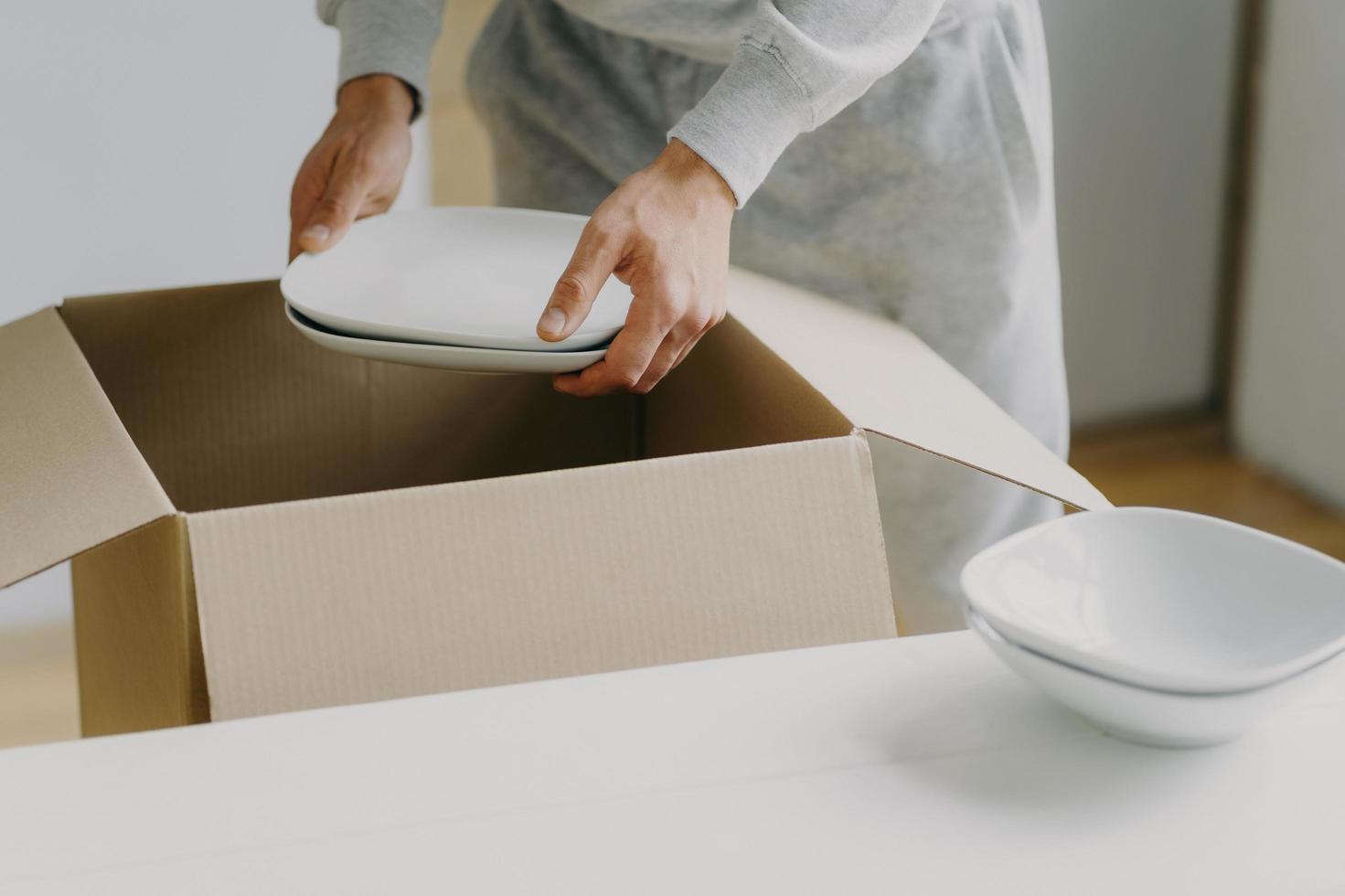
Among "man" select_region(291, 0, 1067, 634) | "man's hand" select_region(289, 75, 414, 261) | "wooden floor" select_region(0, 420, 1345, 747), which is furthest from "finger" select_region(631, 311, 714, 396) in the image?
"wooden floor" select_region(0, 420, 1345, 747)

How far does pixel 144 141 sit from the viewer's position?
1.49 m

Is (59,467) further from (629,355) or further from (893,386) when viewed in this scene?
(893,386)

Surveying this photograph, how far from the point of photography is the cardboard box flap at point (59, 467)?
0.46 metres

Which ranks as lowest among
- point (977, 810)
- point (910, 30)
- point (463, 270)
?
point (977, 810)

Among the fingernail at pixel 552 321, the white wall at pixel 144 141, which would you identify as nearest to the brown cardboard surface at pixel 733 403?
the fingernail at pixel 552 321

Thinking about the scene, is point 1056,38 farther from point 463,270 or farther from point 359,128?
point 463,270

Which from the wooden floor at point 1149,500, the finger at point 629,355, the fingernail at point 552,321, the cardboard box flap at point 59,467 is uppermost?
the fingernail at point 552,321

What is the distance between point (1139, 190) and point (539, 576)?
1772 millimetres

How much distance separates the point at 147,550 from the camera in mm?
495

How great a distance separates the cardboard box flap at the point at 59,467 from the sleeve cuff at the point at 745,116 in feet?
1.07

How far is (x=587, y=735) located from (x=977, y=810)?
5.2 inches

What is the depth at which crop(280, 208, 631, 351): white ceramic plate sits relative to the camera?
25.0 inches

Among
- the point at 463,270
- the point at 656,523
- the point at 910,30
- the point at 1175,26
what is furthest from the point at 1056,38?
the point at 656,523

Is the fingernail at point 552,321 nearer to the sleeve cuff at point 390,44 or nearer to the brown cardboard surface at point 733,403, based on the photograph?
the brown cardboard surface at point 733,403
